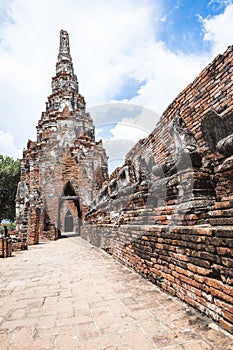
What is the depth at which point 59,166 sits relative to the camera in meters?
17.9

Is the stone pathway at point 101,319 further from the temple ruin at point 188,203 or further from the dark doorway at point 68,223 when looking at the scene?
the dark doorway at point 68,223

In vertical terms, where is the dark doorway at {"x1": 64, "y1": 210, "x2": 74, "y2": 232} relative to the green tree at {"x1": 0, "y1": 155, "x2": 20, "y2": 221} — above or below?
below

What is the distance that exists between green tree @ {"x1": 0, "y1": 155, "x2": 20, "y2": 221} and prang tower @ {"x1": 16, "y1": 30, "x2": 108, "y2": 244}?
311 inches

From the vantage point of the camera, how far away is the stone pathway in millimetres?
1960

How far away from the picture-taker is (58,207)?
1691cm

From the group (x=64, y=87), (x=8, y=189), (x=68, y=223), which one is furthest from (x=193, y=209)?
(x=8, y=189)

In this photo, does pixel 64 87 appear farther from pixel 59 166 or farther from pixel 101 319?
pixel 101 319

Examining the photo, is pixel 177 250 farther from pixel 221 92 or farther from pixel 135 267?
pixel 221 92

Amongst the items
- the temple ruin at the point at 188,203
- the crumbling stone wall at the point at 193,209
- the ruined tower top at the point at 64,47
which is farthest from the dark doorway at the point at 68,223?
the crumbling stone wall at the point at 193,209

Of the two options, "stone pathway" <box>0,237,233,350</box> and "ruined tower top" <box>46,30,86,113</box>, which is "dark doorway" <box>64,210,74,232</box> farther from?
"stone pathway" <box>0,237,233,350</box>

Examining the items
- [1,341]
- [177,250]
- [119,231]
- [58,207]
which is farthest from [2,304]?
[58,207]

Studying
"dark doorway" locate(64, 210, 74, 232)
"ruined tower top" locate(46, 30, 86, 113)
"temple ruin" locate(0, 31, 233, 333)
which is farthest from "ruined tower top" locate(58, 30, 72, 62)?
"temple ruin" locate(0, 31, 233, 333)

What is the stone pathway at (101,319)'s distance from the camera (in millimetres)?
1960

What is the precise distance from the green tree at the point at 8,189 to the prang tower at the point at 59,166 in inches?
311
